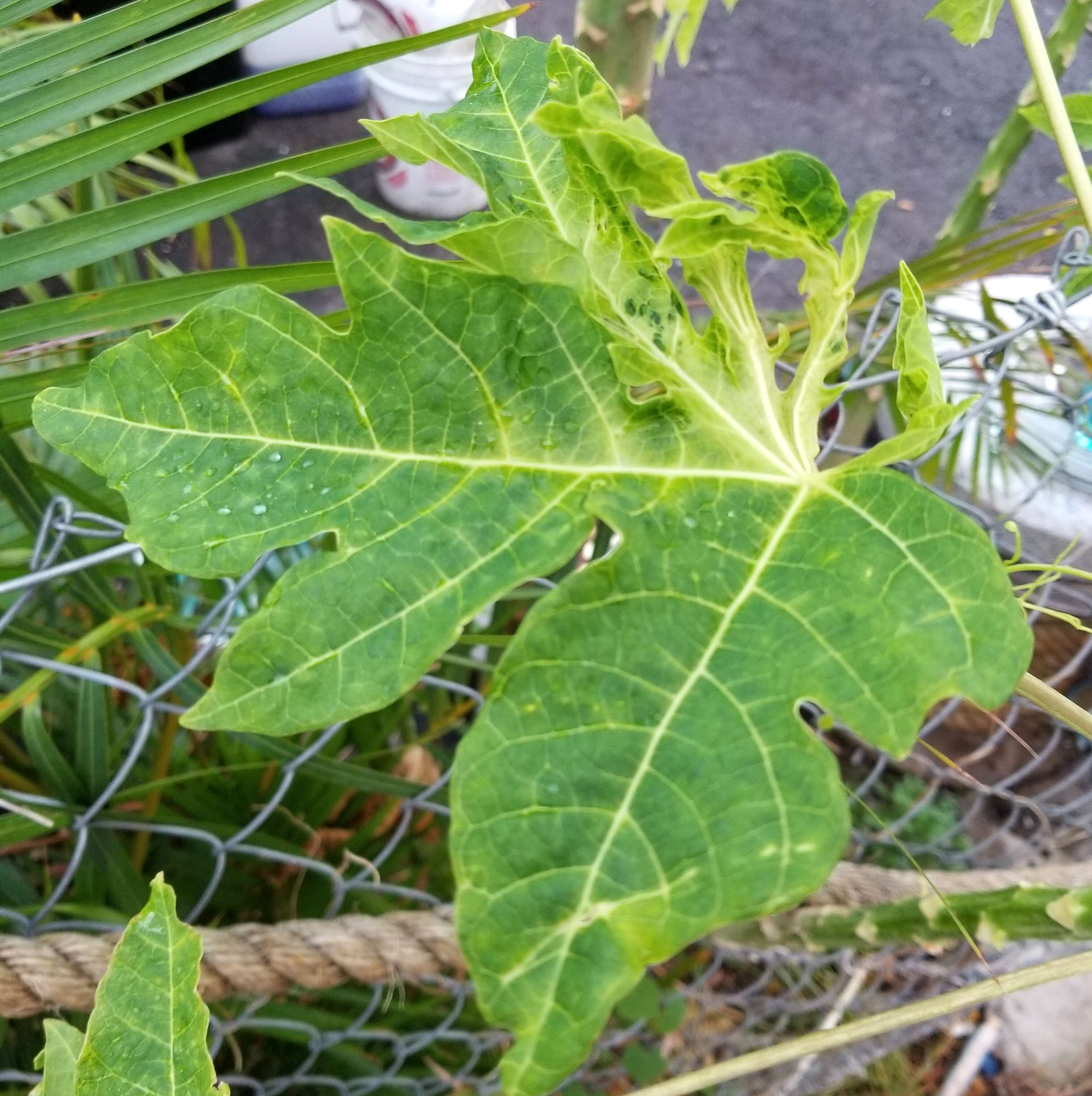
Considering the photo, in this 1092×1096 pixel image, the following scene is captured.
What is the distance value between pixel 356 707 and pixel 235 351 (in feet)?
0.45

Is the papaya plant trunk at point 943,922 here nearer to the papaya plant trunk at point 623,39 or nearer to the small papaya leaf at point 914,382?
the small papaya leaf at point 914,382

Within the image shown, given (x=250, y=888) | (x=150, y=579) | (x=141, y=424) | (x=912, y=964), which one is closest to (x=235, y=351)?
(x=141, y=424)

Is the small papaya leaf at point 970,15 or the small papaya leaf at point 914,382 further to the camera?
the small papaya leaf at point 970,15

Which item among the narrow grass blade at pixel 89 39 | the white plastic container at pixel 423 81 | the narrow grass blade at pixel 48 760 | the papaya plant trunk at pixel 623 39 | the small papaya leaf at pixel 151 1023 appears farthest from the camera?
the white plastic container at pixel 423 81

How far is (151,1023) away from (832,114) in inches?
110

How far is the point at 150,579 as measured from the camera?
0.84 m

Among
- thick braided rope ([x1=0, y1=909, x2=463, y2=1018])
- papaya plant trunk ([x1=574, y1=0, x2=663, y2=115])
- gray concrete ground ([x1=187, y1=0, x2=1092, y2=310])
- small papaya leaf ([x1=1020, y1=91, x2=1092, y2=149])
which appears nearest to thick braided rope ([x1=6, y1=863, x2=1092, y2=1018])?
thick braided rope ([x1=0, y1=909, x2=463, y2=1018])

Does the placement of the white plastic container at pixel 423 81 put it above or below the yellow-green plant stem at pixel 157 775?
above

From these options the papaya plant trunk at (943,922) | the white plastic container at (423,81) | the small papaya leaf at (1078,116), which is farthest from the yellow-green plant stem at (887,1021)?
the white plastic container at (423,81)

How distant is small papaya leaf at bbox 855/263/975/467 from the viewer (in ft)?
0.99

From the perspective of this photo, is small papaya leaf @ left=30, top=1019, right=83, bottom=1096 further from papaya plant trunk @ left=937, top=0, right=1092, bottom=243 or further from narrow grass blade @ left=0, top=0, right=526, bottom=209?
papaya plant trunk @ left=937, top=0, right=1092, bottom=243

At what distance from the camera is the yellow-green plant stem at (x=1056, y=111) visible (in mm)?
383

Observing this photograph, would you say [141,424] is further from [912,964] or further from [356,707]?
[912,964]

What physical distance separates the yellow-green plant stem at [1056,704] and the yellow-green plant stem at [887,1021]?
110 mm
